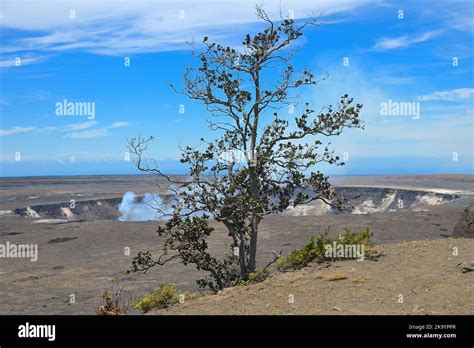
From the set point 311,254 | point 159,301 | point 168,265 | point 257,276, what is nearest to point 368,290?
point 311,254

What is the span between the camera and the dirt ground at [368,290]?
29.5 feet

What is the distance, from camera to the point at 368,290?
32.9 ft

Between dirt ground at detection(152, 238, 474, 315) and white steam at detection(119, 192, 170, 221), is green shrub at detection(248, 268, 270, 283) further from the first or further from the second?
white steam at detection(119, 192, 170, 221)

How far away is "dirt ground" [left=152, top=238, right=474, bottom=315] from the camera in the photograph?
8.98 metres

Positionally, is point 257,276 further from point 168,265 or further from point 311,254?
point 168,265

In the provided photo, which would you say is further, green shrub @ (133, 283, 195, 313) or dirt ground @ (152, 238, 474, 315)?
green shrub @ (133, 283, 195, 313)

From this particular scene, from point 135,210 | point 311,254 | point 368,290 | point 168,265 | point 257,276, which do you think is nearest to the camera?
point 368,290

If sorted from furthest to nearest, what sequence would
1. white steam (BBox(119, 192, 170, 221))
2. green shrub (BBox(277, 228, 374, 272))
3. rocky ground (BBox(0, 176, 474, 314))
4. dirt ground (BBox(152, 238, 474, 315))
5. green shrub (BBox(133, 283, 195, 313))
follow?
white steam (BBox(119, 192, 170, 221)) < green shrub (BBox(277, 228, 374, 272)) < green shrub (BBox(133, 283, 195, 313)) < rocky ground (BBox(0, 176, 474, 314)) < dirt ground (BBox(152, 238, 474, 315))

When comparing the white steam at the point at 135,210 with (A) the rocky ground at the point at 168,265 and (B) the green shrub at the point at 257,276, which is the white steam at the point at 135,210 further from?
(B) the green shrub at the point at 257,276

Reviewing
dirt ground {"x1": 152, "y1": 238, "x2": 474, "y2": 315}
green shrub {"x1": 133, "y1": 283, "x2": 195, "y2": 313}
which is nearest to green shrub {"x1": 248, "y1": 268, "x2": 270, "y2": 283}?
dirt ground {"x1": 152, "y1": 238, "x2": 474, "y2": 315}

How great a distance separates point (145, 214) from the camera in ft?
174

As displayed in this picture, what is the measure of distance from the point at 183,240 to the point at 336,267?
4365 millimetres

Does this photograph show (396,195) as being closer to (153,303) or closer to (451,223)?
(451,223)

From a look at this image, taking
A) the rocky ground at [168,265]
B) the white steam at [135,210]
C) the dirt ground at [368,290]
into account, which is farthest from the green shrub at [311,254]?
the white steam at [135,210]
